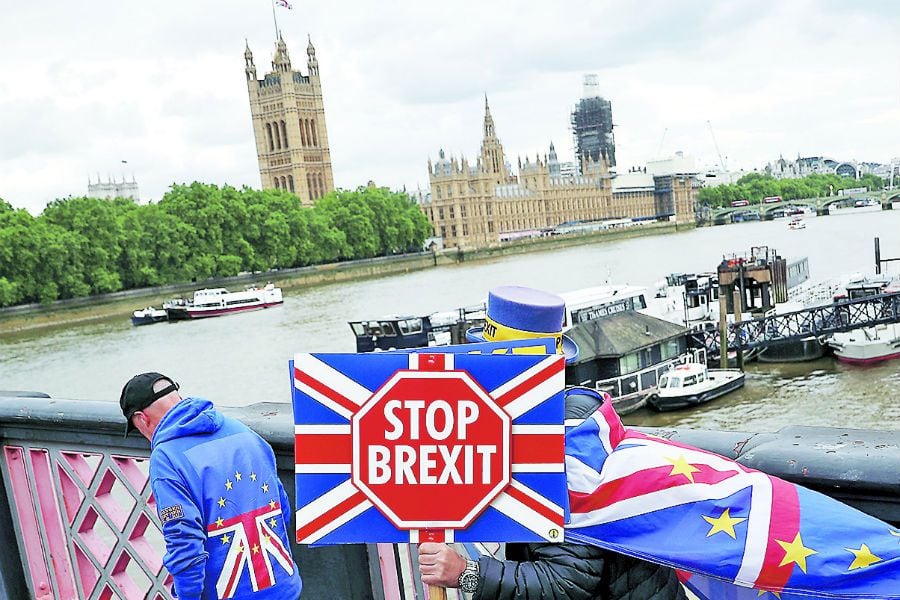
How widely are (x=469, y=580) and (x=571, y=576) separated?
0.15 meters

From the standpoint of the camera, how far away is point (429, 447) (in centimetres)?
131

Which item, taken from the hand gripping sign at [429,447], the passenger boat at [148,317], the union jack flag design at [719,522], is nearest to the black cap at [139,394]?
the hand gripping sign at [429,447]

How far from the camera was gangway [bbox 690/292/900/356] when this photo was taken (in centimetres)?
1959

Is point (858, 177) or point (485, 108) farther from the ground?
point (485, 108)

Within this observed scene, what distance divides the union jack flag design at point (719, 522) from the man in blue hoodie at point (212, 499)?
2.47 ft

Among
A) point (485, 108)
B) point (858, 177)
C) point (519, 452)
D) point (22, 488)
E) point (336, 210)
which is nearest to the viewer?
point (519, 452)

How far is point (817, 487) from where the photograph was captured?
4.29 feet

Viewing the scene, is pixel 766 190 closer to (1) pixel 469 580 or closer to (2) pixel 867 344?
(2) pixel 867 344

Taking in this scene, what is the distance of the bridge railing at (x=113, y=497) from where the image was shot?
52.4 inches

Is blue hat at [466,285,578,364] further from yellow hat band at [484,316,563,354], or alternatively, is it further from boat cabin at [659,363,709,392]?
boat cabin at [659,363,709,392]

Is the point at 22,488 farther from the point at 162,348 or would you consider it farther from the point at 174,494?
the point at 162,348

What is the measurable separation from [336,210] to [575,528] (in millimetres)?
59985

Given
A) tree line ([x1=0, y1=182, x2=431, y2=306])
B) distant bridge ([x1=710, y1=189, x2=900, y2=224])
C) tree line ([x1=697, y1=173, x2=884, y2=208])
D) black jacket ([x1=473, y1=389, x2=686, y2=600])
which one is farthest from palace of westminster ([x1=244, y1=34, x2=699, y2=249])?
black jacket ([x1=473, y1=389, x2=686, y2=600])

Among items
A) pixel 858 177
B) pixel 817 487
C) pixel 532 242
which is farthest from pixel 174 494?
pixel 858 177
